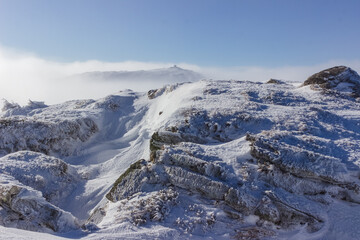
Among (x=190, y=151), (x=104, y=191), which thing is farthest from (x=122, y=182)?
(x=190, y=151)

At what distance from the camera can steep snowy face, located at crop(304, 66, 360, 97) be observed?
28.3 metres

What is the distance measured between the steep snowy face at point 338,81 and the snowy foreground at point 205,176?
2766 millimetres

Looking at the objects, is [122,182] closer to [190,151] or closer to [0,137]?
[190,151]

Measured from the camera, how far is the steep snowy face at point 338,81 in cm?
2829

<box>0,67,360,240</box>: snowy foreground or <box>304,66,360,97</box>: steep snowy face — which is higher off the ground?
<box>304,66,360,97</box>: steep snowy face

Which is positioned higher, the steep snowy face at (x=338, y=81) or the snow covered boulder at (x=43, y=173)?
the steep snowy face at (x=338, y=81)

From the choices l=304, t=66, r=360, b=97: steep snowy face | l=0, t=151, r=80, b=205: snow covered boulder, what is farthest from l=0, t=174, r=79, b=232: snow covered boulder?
l=304, t=66, r=360, b=97: steep snowy face

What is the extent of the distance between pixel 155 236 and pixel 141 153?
1194 cm

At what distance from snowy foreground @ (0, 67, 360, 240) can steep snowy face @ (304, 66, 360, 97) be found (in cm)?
277

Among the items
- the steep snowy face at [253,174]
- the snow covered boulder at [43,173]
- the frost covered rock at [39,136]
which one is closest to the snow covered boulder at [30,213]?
the steep snowy face at [253,174]

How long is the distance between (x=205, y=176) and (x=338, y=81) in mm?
24337

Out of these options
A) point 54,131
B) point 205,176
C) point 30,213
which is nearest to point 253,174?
point 205,176

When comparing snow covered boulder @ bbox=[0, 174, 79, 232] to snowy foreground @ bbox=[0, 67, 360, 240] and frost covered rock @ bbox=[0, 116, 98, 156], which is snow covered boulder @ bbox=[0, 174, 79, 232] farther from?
frost covered rock @ bbox=[0, 116, 98, 156]

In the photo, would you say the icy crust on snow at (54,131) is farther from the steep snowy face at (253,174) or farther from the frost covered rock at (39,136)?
the steep snowy face at (253,174)
